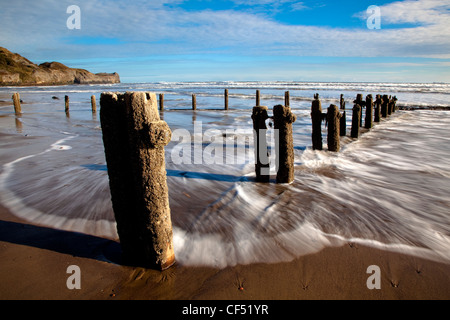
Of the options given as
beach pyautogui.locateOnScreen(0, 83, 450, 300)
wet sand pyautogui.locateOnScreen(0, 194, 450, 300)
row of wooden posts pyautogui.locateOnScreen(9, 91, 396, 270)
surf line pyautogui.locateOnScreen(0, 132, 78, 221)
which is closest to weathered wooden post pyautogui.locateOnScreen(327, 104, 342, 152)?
beach pyautogui.locateOnScreen(0, 83, 450, 300)

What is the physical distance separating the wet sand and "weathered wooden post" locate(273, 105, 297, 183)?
101 inches

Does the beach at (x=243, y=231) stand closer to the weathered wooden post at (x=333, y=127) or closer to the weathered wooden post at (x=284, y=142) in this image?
the weathered wooden post at (x=284, y=142)

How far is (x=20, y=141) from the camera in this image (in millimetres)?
9766

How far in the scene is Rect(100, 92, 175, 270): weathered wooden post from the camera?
276 centimetres

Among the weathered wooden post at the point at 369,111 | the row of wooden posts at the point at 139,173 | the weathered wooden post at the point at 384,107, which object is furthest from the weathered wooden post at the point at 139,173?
the weathered wooden post at the point at 384,107

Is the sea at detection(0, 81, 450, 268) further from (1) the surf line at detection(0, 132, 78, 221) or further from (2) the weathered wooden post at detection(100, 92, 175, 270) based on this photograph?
(2) the weathered wooden post at detection(100, 92, 175, 270)

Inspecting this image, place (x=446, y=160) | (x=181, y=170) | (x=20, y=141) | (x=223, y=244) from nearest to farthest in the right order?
(x=223, y=244) < (x=181, y=170) < (x=446, y=160) < (x=20, y=141)

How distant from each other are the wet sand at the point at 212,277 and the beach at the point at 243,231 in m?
0.01

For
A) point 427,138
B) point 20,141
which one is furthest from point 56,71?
point 427,138

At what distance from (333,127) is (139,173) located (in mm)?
7485

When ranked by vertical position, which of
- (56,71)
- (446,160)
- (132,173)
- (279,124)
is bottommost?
(446,160)

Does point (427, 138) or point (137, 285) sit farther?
point (427, 138)

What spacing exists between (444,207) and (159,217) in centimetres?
495
